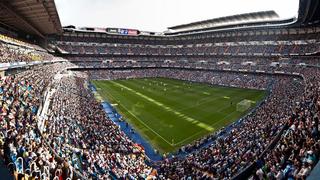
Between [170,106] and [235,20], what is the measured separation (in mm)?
46026

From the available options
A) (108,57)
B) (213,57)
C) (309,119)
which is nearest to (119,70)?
(108,57)

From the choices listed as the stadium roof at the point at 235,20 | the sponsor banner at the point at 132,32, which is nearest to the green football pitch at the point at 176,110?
the stadium roof at the point at 235,20

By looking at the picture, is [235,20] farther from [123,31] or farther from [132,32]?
[123,31]

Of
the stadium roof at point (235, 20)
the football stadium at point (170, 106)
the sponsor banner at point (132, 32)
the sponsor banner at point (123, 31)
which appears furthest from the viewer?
the sponsor banner at point (132, 32)

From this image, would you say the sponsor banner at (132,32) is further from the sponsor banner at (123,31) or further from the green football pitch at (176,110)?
the green football pitch at (176,110)

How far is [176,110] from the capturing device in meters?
37.7

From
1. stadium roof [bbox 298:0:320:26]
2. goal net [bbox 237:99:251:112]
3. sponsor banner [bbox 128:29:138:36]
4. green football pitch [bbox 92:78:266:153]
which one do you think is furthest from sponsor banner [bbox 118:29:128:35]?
goal net [bbox 237:99:251:112]

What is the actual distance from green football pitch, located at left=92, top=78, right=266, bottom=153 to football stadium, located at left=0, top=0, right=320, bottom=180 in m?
0.18

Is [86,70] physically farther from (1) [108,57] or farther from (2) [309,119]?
Result: (2) [309,119]

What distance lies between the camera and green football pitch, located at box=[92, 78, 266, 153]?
2806cm

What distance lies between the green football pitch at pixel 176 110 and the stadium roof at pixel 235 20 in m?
25.0

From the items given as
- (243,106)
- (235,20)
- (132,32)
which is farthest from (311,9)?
(132,32)

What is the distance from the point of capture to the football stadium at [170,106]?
494 inches

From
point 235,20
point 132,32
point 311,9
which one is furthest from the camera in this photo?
point 132,32
